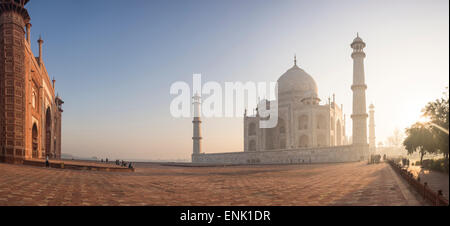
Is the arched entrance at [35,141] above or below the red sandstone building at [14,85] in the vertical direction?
below

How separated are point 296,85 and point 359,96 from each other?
15091 mm

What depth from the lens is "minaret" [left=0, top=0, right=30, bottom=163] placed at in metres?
18.1

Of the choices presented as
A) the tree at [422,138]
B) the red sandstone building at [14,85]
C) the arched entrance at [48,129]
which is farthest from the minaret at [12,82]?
the tree at [422,138]

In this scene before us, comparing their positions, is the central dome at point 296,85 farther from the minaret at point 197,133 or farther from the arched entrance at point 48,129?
the arched entrance at point 48,129

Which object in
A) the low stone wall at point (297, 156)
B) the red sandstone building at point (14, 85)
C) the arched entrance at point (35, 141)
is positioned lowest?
the low stone wall at point (297, 156)

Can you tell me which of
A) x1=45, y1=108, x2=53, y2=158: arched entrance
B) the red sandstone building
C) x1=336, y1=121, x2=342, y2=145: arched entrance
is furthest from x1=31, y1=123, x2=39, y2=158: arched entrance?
x1=336, y1=121, x2=342, y2=145: arched entrance

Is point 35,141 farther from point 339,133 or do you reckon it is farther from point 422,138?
point 339,133

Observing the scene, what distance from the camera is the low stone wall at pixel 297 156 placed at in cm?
3117
